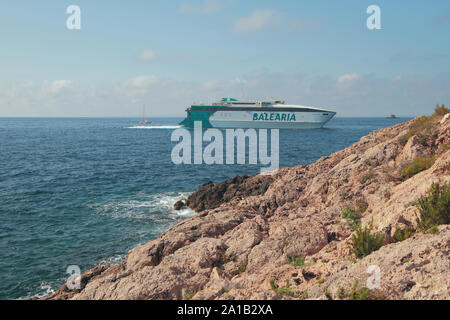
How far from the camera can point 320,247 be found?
669 centimetres

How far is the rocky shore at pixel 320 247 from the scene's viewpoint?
→ 14.7 feet

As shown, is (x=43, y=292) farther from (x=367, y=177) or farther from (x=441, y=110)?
(x=441, y=110)

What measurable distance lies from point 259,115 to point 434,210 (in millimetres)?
76050

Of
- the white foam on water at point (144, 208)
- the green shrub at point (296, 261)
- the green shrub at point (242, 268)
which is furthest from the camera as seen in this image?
the white foam on water at point (144, 208)

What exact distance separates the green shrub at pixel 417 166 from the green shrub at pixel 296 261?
5450mm

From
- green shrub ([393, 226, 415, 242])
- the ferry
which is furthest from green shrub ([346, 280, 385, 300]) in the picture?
the ferry

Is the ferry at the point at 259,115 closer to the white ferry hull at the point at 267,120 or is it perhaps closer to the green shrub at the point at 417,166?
the white ferry hull at the point at 267,120

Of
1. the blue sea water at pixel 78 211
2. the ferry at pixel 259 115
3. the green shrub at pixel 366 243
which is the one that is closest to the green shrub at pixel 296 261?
the green shrub at pixel 366 243

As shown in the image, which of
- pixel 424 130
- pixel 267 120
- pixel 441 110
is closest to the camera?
pixel 424 130

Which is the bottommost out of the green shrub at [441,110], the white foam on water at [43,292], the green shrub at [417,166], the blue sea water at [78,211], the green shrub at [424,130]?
the white foam on water at [43,292]

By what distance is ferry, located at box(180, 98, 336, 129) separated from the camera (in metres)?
79.9

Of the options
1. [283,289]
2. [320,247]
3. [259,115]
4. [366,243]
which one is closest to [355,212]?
[320,247]

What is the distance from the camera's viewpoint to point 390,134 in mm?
15445
